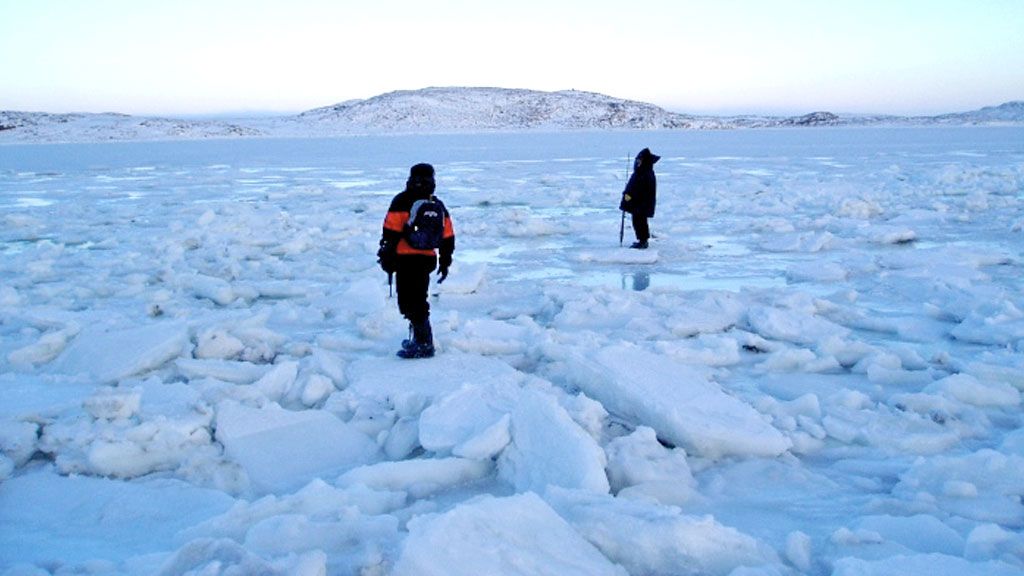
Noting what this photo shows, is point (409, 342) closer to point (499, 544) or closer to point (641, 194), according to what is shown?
point (499, 544)

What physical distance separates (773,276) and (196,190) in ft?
48.2

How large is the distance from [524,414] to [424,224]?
58.8 inches

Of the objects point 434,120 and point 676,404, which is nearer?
point 676,404

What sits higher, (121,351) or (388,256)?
(388,256)

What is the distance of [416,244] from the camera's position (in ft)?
15.0

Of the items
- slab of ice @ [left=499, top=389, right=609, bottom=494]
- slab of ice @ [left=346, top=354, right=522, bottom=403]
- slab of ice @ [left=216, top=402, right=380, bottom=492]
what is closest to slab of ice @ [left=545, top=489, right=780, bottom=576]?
slab of ice @ [left=499, top=389, right=609, bottom=494]

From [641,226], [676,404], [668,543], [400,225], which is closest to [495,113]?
[641,226]

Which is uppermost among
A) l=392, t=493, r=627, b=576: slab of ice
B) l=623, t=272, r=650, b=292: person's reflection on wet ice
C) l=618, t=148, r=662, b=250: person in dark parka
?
l=618, t=148, r=662, b=250: person in dark parka

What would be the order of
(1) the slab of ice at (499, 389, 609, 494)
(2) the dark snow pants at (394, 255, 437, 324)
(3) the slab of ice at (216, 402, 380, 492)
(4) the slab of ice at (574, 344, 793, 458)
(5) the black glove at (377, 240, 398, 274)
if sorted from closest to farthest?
(1) the slab of ice at (499, 389, 609, 494)
(3) the slab of ice at (216, 402, 380, 492)
(4) the slab of ice at (574, 344, 793, 458)
(5) the black glove at (377, 240, 398, 274)
(2) the dark snow pants at (394, 255, 437, 324)

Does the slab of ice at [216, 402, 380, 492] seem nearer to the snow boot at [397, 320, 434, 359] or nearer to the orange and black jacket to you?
the snow boot at [397, 320, 434, 359]

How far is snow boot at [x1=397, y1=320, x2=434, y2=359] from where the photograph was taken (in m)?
5.00

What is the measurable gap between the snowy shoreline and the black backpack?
82 cm

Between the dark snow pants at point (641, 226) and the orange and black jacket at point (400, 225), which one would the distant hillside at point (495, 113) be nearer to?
the dark snow pants at point (641, 226)

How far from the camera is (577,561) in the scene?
96.8 inches
